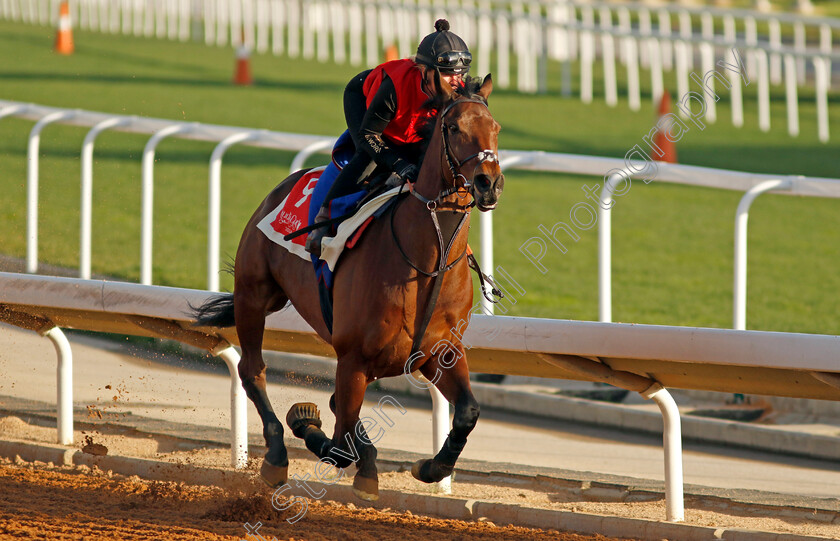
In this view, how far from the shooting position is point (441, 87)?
156 inches

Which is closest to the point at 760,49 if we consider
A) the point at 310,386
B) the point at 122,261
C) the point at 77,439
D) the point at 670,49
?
the point at 670,49

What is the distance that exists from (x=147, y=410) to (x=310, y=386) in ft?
3.09

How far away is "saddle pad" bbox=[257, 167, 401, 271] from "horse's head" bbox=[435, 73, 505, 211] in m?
0.45

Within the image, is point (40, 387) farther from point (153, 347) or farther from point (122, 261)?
point (122, 261)

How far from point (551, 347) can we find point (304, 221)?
1.11 metres

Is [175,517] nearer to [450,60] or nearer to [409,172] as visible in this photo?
[409,172]

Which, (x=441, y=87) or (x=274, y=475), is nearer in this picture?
(x=441, y=87)

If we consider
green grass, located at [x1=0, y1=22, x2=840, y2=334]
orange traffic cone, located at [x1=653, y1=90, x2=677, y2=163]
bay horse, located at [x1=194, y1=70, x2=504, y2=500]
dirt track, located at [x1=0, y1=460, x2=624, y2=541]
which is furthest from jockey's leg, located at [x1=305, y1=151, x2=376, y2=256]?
orange traffic cone, located at [x1=653, y1=90, x2=677, y2=163]

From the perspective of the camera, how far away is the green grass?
9125mm

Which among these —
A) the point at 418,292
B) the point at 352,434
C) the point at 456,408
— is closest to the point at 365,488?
the point at 352,434

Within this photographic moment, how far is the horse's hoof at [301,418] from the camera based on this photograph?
4.64 meters

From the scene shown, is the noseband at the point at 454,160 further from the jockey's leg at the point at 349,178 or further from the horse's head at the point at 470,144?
the jockey's leg at the point at 349,178

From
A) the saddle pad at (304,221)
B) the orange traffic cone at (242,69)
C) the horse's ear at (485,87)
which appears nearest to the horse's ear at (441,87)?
the horse's ear at (485,87)

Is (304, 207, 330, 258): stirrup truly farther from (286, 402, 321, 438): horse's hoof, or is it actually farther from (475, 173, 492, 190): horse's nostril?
(475, 173, 492, 190): horse's nostril
